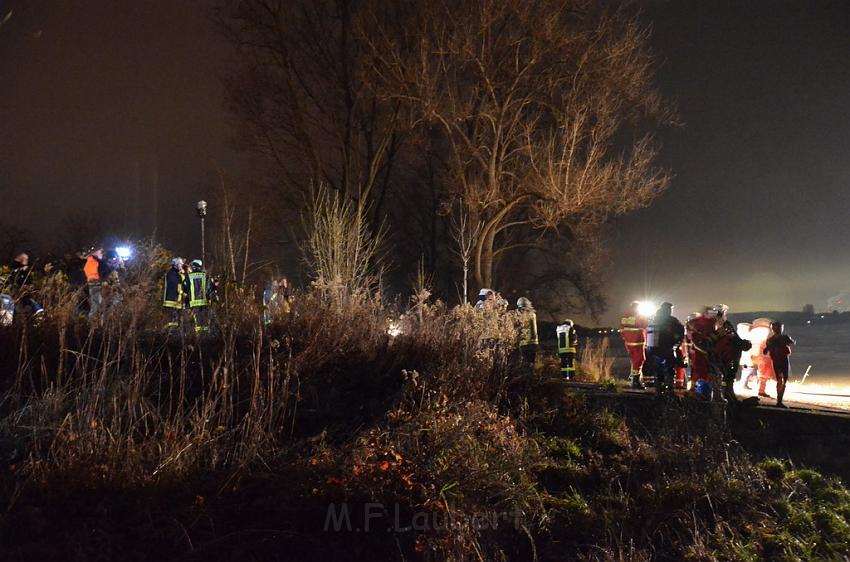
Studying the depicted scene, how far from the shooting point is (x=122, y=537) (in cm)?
434

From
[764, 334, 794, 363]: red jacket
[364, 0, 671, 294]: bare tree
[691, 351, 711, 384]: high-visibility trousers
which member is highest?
[364, 0, 671, 294]: bare tree

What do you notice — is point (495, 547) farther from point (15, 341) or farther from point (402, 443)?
point (15, 341)

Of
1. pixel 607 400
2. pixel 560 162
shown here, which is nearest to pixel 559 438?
pixel 607 400

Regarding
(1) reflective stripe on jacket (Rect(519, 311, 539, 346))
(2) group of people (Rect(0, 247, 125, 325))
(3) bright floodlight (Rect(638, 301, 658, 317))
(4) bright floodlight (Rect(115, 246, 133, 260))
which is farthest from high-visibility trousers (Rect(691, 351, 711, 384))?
(4) bright floodlight (Rect(115, 246, 133, 260))

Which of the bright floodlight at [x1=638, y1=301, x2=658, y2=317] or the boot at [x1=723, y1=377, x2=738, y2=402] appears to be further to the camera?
the bright floodlight at [x1=638, y1=301, x2=658, y2=317]

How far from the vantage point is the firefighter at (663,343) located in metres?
10.4

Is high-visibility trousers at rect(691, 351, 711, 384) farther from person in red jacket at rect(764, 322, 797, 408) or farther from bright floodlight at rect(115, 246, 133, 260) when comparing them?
bright floodlight at rect(115, 246, 133, 260)

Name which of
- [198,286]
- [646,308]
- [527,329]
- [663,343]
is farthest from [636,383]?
[198,286]

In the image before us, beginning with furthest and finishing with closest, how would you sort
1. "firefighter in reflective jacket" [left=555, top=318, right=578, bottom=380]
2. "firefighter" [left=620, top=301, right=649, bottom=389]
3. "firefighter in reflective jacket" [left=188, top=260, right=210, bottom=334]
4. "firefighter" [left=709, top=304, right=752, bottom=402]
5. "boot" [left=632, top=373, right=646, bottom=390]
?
"firefighter" [left=620, top=301, right=649, bottom=389], "firefighter in reflective jacket" [left=555, top=318, right=578, bottom=380], "boot" [left=632, top=373, right=646, bottom=390], "firefighter in reflective jacket" [left=188, top=260, right=210, bottom=334], "firefighter" [left=709, top=304, right=752, bottom=402]

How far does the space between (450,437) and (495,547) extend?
1083mm

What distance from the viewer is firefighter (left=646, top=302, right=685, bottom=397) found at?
1043cm

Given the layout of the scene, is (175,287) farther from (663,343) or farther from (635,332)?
(635,332)

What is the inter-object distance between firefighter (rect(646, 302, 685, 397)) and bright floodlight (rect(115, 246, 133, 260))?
27.0 ft

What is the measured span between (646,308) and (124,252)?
9.40m
